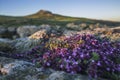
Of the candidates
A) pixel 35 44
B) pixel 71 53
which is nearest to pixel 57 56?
pixel 71 53

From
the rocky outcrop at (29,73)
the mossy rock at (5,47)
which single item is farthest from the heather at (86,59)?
the mossy rock at (5,47)

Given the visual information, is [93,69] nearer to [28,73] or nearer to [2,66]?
[28,73]

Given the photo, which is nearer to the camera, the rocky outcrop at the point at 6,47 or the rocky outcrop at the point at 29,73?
the rocky outcrop at the point at 29,73

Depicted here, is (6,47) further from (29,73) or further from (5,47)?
(29,73)

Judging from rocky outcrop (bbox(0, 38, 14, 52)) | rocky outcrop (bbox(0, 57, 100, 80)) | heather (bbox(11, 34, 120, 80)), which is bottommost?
rocky outcrop (bbox(0, 38, 14, 52))

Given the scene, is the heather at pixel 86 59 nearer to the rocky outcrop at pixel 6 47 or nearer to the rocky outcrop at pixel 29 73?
the rocky outcrop at pixel 29 73

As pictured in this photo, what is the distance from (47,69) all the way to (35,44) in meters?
5.28

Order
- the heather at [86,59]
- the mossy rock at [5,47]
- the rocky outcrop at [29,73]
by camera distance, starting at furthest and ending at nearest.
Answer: the mossy rock at [5,47], the heather at [86,59], the rocky outcrop at [29,73]

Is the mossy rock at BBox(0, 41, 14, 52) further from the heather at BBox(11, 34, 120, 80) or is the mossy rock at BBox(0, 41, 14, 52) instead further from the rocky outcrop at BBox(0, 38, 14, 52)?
the heather at BBox(11, 34, 120, 80)

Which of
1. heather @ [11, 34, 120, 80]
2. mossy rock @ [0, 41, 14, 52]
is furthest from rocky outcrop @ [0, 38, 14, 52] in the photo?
heather @ [11, 34, 120, 80]

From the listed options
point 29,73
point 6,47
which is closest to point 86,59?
point 29,73

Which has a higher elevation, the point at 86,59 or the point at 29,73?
the point at 86,59

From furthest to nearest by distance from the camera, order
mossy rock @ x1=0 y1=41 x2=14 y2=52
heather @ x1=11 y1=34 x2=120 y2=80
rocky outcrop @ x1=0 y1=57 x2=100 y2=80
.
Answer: mossy rock @ x1=0 y1=41 x2=14 y2=52
heather @ x1=11 y1=34 x2=120 y2=80
rocky outcrop @ x1=0 y1=57 x2=100 y2=80

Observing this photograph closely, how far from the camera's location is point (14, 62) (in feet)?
26.6
